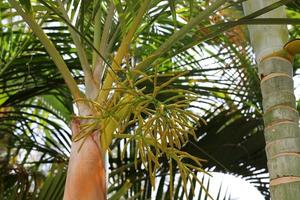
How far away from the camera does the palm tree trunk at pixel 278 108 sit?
3.22 ft

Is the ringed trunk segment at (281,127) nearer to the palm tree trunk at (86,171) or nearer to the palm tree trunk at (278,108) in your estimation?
the palm tree trunk at (278,108)

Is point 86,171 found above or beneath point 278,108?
beneath

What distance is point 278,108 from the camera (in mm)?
1076

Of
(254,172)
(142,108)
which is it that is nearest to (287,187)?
(142,108)

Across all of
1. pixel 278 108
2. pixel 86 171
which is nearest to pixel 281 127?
pixel 278 108

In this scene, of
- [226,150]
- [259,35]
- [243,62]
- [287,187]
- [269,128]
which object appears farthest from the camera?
[226,150]

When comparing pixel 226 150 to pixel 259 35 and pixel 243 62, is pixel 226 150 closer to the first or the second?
pixel 243 62

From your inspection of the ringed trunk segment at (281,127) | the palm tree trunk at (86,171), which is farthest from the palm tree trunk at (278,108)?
the palm tree trunk at (86,171)

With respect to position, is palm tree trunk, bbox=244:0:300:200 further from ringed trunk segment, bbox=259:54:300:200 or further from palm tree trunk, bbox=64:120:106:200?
palm tree trunk, bbox=64:120:106:200

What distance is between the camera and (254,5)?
1.24 m

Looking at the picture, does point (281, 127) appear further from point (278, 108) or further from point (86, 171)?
point (86, 171)

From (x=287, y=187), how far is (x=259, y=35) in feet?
1.27

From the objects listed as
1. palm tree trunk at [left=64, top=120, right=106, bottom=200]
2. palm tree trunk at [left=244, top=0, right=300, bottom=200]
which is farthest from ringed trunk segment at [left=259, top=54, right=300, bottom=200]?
palm tree trunk at [left=64, top=120, right=106, bottom=200]

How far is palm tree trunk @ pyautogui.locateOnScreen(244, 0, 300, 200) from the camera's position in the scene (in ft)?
3.22
